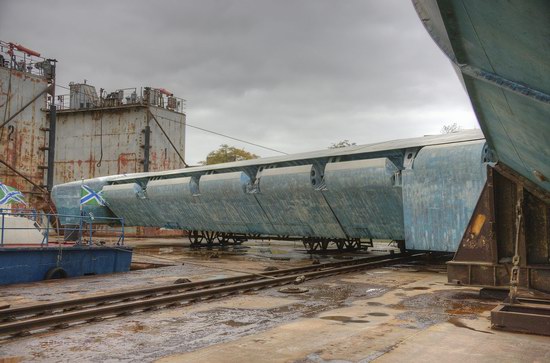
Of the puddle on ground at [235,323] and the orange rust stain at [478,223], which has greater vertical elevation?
the orange rust stain at [478,223]

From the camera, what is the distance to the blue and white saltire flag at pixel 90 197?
778 inches

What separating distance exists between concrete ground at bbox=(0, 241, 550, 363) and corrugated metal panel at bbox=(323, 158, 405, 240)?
335 cm

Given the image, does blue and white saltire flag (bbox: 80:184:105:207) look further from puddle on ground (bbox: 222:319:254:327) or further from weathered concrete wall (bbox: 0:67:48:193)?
puddle on ground (bbox: 222:319:254:327)

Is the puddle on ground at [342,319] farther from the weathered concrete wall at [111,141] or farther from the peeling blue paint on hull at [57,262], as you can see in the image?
the weathered concrete wall at [111,141]

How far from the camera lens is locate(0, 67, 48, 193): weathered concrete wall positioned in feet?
86.0

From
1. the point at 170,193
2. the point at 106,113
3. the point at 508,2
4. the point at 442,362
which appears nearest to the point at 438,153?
the point at 442,362

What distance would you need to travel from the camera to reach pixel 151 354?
16.5 ft

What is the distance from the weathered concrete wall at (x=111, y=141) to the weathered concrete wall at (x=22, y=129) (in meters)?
4.44

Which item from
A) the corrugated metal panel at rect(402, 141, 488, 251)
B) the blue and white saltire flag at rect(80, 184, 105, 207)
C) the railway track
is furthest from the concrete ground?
the blue and white saltire flag at rect(80, 184, 105, 207)

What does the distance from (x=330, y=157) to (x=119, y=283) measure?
7.31 meters

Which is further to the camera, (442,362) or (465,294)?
(465,294)

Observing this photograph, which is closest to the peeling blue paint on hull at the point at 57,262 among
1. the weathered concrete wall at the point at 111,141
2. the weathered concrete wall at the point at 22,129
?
the weathered concrete wall at the point at 22,129

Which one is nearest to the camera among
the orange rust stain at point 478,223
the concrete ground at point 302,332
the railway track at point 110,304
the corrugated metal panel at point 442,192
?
the concrete ground at point 302,332

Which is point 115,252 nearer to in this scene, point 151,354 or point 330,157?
point 330,157
